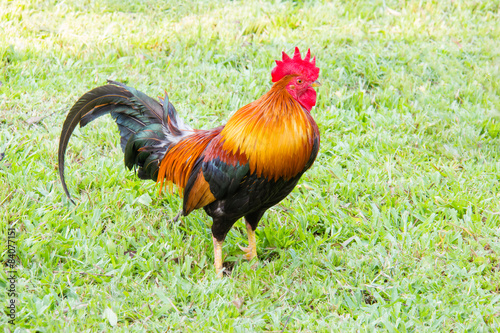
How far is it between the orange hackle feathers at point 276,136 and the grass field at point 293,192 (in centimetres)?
95

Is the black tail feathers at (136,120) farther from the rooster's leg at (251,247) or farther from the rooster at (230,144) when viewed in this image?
the rooster's leg at (251,247)

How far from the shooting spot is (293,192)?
4.18m

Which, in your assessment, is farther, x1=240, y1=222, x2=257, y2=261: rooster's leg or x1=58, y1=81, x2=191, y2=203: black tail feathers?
x1=240, y1=222, x2=257, y2=261: rooster's leg

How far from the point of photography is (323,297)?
3.15 meters

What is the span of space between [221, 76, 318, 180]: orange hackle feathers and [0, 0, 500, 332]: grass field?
3.12 ft

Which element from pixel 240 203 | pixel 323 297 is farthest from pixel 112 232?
pixel 323 297

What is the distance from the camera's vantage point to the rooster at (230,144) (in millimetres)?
2781

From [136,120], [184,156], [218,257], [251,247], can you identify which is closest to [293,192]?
[251,247]

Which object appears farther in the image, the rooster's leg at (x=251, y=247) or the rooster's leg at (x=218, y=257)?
the rooster's leg at (x=251, y=247)

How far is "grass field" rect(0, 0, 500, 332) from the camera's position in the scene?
3.02 m

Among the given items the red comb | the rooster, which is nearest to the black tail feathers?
the rooster

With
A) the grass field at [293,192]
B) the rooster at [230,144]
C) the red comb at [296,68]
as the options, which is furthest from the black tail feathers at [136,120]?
the red comb at [296,68]

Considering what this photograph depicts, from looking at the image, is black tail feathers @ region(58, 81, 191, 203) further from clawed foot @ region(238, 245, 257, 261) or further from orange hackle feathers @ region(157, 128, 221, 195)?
clawed foot @ region(238, 245, 257, 261)

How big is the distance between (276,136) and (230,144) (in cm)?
31
